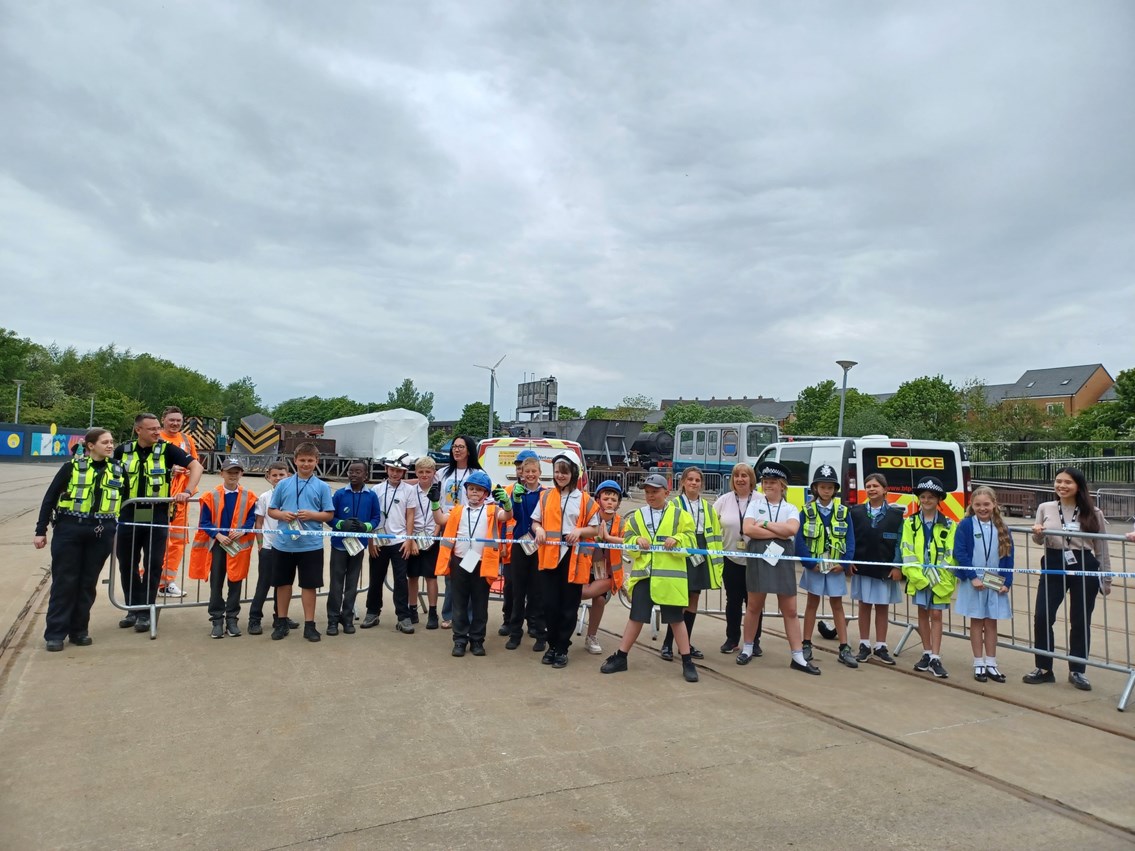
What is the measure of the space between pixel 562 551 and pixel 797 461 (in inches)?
379

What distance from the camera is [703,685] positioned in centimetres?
589

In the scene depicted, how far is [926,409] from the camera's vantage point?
50.9m

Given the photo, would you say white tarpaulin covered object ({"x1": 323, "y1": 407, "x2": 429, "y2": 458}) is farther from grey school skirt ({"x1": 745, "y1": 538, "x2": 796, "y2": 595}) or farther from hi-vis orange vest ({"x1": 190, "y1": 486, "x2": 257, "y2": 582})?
grey school skirt ({"x1": 745, "y1": 538, "x2": 796, "y2": 595})

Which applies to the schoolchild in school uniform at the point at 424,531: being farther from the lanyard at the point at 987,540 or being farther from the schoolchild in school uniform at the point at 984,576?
the lanyard at the point at 987,540

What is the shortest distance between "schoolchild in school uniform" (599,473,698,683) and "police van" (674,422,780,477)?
59.6ft

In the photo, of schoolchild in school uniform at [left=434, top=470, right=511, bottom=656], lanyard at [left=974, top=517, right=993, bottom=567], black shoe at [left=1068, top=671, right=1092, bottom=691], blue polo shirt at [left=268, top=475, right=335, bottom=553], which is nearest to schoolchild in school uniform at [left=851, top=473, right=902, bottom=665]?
lanyard at [left=974, top=517, right=993, bottom=567]

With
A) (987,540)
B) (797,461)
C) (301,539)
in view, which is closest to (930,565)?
(987,540)

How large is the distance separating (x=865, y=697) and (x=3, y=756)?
552 cm

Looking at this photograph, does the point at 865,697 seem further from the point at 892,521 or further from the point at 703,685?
the point at 892,521

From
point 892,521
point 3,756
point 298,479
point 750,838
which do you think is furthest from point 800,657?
point 3,756

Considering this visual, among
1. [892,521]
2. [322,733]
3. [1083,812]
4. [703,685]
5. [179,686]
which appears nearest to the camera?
[1083,812]

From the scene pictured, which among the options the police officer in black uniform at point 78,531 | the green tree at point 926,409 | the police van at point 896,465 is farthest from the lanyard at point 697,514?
the green tree at point 926,409

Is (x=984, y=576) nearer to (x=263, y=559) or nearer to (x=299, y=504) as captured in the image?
(x=299, y=504)

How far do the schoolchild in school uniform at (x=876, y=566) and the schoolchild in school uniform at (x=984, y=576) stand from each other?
0.51 metres
